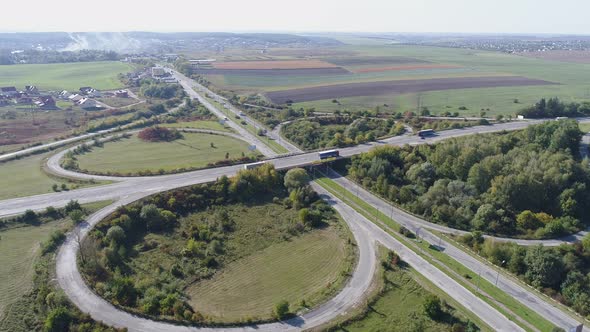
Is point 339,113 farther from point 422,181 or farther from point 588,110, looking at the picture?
point 588,110

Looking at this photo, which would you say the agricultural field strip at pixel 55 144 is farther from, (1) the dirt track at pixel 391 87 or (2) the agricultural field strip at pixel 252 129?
(1) the dirt track at pixel 391 87

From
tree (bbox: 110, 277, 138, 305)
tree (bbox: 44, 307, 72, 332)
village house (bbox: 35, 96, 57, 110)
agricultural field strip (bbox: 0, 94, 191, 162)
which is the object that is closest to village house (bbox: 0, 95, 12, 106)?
Answer: village house (bbox: 35, 96, 57, 110)

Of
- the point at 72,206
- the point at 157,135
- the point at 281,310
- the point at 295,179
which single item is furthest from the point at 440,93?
the point at 72,206

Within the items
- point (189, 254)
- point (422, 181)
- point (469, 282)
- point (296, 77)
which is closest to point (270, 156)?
point (422, 181)

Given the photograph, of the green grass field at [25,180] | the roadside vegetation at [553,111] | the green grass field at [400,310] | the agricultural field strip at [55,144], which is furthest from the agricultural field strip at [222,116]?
the roadside vegetation at [553,111]

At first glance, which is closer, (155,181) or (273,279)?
(273,279)

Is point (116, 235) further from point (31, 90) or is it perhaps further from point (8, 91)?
point (31, 90)
